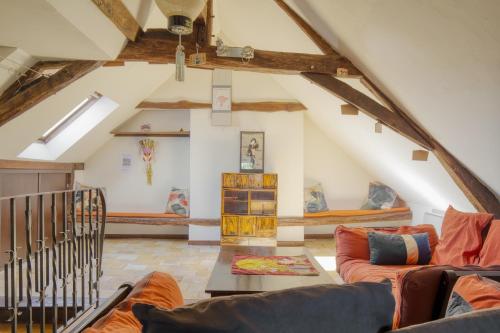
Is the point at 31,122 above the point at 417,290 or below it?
above

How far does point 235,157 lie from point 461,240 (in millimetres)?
3511

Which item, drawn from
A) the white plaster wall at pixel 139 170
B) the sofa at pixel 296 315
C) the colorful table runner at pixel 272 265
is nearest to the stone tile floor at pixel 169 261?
the white plaster wall at pixel 139 170

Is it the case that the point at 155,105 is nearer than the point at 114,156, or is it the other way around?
the point at 155,105

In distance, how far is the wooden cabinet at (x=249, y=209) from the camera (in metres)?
5.23

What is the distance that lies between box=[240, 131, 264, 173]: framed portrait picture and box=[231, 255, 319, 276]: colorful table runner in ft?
8.46

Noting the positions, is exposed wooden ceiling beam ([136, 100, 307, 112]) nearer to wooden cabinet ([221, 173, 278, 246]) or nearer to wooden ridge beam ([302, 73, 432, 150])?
wooden cabinet ([221, 173, 278, 246])

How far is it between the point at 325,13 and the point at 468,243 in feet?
7.44

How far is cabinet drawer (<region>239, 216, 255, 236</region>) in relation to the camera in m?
5.23

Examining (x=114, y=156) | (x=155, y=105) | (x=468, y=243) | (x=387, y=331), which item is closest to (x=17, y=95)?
(x=155, y=105)

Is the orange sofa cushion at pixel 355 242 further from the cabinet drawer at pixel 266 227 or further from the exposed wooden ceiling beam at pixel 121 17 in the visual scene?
the exposed wooden ceiling beam at pixel 121 17

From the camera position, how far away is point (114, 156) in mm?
6203

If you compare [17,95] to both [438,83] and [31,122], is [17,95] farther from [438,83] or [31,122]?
[438,83]

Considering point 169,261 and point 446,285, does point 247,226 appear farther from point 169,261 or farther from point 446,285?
point 446,285

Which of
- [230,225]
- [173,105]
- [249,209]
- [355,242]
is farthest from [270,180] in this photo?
[355,242]
